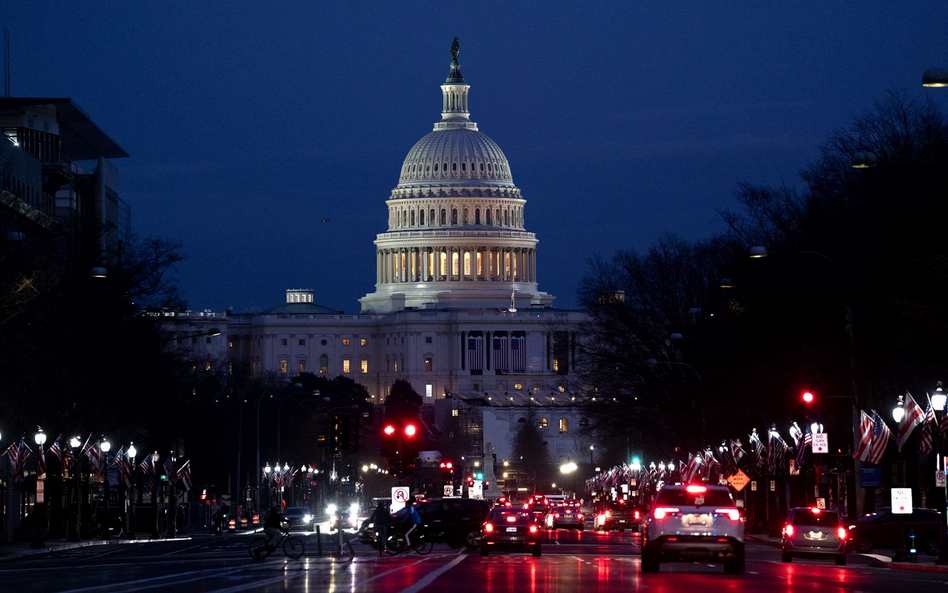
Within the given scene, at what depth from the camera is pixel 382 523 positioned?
52.2m

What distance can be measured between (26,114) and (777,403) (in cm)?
5158

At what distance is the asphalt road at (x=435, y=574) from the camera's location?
31.0 meters

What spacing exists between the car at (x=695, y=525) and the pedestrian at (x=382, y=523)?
51.8 feet

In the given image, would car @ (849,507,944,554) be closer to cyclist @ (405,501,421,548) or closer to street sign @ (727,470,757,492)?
cyclist @ (405,501,421,548)

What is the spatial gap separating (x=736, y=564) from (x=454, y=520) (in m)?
23.7

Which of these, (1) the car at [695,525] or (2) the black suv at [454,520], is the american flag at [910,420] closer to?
(1) the car at [695,525]

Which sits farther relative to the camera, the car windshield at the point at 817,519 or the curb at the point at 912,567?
the car windshield at the point at 817,519

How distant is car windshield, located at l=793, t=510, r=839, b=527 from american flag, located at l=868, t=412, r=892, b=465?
472 centimetres

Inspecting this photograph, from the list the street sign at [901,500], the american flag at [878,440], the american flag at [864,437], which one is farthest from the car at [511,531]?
the american flag at [864,437]

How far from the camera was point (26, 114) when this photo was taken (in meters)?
104

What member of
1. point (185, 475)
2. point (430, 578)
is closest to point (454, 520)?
point (430, 578)

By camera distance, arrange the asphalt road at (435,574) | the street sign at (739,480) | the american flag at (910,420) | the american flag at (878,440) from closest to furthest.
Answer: the asphalt road at (435,574) → the american flag at (910,420) → the american flag at (878,440) → the street sign at (739,480)

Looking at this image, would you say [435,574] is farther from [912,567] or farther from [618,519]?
[618,519]

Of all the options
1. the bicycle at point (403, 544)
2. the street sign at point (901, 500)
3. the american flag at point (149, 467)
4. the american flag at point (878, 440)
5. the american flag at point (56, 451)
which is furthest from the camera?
the american flag at point (149, 467)
